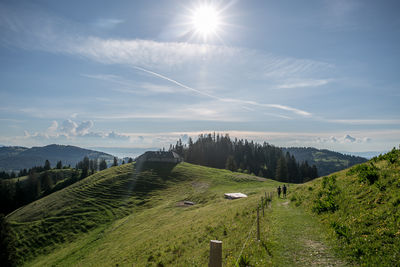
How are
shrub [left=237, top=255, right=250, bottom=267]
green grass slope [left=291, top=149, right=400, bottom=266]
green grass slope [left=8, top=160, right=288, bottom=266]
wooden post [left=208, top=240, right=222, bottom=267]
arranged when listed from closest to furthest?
wooden post [left=208, top=240, right=222, bottom=267], green grass slope [left=291, top=149, right=400, bottom=266], shrub [left=237, top=255, right=250, bottom=267], green grass slope [left=8, top=160, right=288, bottom=266]

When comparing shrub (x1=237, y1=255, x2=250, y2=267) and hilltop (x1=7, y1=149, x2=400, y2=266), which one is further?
shrub (x1=237, y1=255, x2=250, y2=267)

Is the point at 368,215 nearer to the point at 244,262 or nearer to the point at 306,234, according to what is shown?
the point at 306,234

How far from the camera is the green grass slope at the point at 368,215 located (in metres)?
9.94

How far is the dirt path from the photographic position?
1088 centimetres

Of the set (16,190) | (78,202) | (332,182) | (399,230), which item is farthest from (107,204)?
(16,190)

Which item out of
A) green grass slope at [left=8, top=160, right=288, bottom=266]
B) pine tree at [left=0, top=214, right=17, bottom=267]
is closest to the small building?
green grass slope at [left=8, top=160, right=288, bottom=266]

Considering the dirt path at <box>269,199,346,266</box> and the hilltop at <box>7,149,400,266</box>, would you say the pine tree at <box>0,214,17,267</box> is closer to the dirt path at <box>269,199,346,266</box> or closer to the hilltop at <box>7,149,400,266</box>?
the hilltop at <box>7,149,400,266</box>

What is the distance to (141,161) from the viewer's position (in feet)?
397

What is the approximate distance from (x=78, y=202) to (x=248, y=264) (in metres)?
76.7

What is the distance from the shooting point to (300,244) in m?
13.0

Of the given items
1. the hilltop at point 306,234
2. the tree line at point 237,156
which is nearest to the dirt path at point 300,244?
the hilltop at point 306,234

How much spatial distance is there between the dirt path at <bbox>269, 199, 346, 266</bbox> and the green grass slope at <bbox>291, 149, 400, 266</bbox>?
0.76 meters

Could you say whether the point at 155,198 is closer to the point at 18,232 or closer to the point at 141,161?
the point at 18,232

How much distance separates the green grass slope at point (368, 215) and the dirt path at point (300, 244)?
762 millimetres
